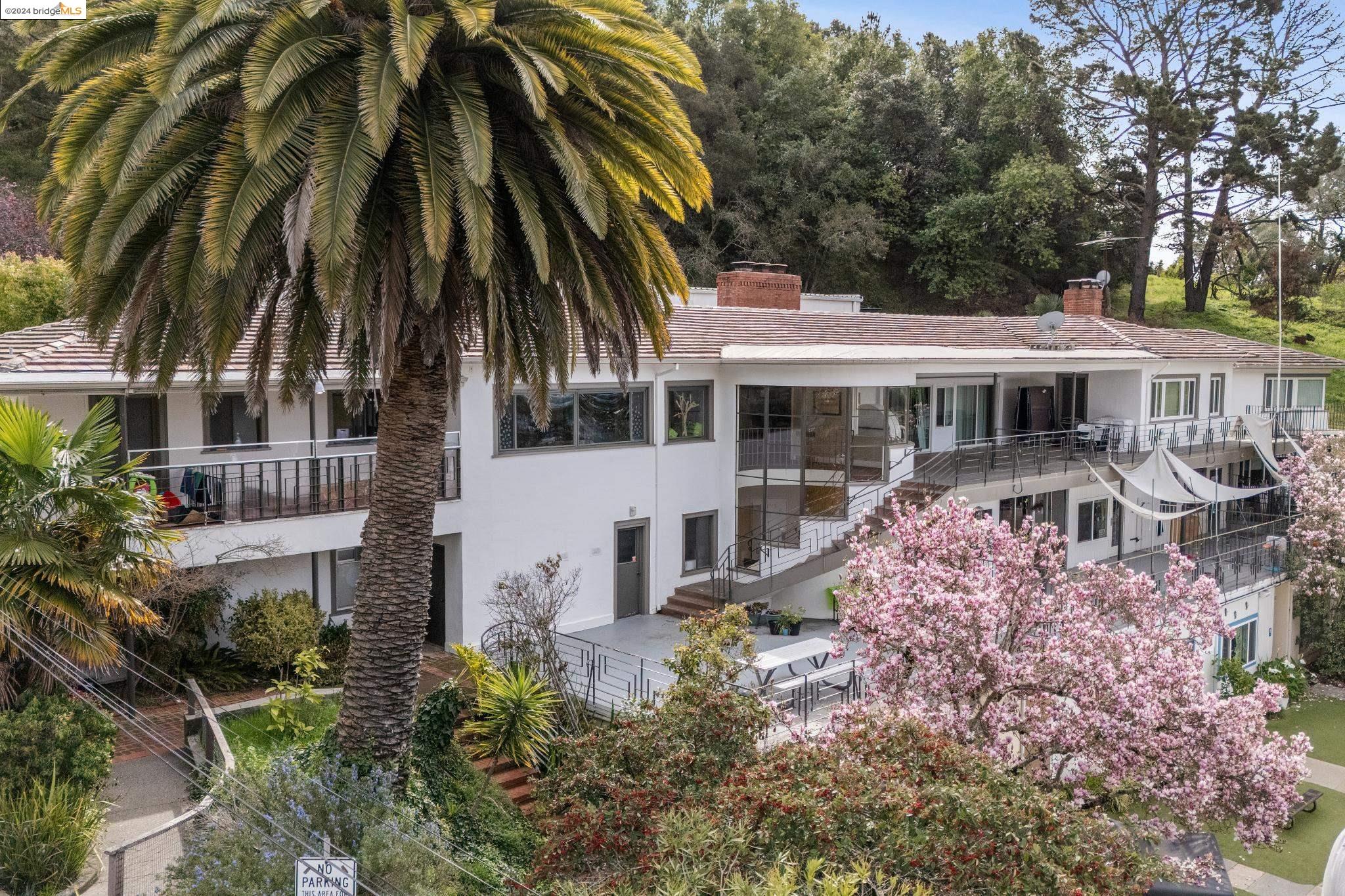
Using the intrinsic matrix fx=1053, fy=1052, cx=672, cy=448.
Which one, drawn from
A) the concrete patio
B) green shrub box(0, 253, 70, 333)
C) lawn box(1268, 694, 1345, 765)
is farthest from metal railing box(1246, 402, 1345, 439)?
green shrub box(0, 253, 70, 333)

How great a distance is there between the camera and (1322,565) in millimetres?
29047

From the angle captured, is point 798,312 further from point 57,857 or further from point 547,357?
point 57,857

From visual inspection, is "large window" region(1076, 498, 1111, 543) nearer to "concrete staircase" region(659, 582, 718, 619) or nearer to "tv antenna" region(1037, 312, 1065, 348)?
"tv antenna" region(1037, 312, 1065, 348)

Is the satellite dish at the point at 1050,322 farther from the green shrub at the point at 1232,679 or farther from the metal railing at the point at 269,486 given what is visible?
the metal railing at the point at 269,486

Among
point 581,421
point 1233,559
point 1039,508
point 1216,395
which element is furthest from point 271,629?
point 1216,395

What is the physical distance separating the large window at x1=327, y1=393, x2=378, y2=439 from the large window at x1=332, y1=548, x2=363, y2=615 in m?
2.13

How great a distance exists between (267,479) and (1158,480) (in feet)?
70.4

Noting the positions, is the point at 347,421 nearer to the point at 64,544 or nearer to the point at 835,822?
the point at 64,544

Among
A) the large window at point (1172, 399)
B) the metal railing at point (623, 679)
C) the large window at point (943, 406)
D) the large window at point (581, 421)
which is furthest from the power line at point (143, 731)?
the large window at point (1172, 399)

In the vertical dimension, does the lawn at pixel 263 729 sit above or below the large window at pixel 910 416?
below

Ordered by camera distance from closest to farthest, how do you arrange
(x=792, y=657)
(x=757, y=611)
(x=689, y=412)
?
(x=792, y=657) → (x=757, y=611) → (x=689, y=412)

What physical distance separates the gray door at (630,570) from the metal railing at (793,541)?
1.55 meters

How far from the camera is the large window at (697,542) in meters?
22.9

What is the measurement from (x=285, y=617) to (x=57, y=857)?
20.3ft
